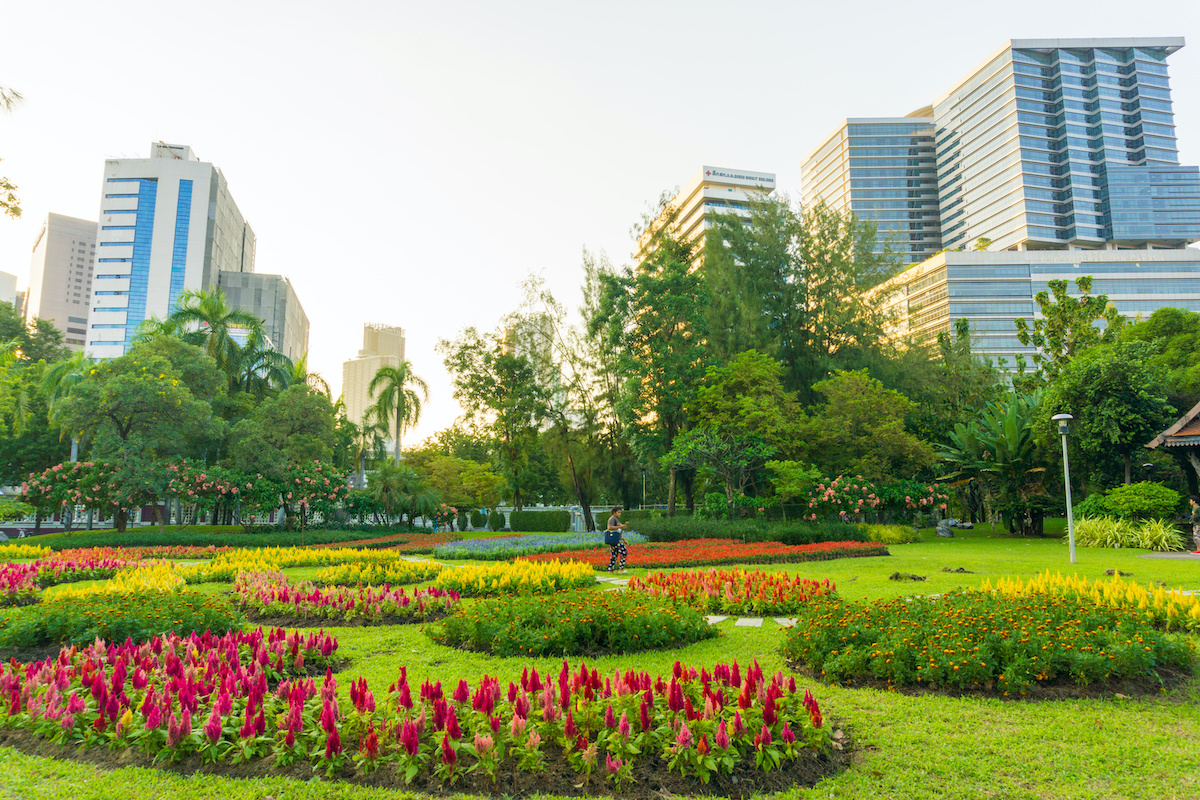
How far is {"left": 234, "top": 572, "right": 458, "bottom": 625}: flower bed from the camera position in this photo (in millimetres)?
8359

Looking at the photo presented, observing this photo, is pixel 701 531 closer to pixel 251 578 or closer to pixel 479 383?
pixel 251 578

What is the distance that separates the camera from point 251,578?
34.2 feet

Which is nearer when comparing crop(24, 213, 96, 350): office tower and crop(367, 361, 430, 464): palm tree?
crop(367, 361, 430, 464): palm tree

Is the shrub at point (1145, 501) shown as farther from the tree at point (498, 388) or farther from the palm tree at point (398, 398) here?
the palm tree at point (398, 398)

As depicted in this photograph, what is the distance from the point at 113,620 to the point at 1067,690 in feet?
27.6

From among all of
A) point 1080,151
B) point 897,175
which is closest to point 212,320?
point 1080,151

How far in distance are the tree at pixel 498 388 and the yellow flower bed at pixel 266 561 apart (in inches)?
650

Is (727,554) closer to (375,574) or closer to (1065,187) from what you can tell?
(375,574)

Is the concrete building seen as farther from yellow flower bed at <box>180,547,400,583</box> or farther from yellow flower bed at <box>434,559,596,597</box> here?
yellow flower bed at <box>434,559,596,597</box>

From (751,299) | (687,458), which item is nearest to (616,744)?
(687,458)

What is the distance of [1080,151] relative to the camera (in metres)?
106

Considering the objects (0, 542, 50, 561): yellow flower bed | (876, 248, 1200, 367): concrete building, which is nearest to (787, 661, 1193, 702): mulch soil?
(0, 542, 50, 561): yellow flower bed

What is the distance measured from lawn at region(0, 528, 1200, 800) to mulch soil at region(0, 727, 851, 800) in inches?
4.4

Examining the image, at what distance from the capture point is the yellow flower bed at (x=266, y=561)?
1242 centimetres
